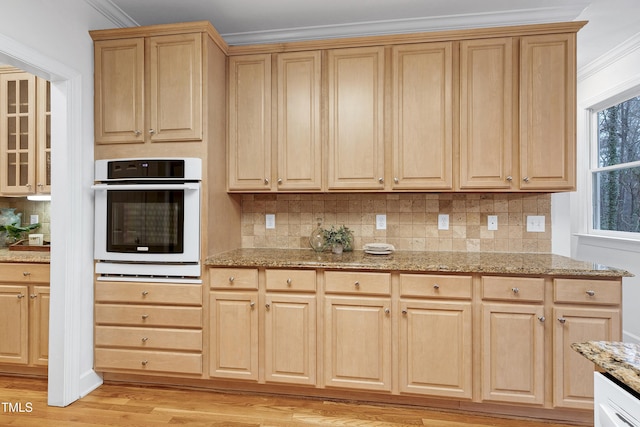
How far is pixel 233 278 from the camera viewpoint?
2.38 metres

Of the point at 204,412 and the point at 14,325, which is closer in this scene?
the point at 204,412

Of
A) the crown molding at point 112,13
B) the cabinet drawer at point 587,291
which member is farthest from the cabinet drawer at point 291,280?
the crown molding at point 112,13

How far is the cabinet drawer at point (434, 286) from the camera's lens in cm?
218

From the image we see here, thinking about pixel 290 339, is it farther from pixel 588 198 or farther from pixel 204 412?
pixel 588 198

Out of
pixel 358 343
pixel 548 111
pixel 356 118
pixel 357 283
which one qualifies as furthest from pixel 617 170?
pixel 358 343

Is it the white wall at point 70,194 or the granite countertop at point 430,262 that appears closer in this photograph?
the granite countertop at point 430,262

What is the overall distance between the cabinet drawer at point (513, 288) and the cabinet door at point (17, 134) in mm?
3452

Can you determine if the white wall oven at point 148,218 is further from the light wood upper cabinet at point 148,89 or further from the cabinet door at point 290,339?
the cabinet door at point 290,339

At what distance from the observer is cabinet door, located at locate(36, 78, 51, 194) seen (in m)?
2.90

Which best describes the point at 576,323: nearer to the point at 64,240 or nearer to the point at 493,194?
the point at 493,194

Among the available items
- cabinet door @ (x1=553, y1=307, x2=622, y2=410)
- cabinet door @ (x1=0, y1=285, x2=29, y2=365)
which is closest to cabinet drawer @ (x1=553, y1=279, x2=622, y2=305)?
cabinet door @ (x1=553, y1=307, x2=622, y2=410)

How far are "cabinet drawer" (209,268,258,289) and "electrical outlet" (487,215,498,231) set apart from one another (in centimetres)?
177

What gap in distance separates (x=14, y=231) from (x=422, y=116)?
3359 millimetres

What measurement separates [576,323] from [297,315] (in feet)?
5.33
